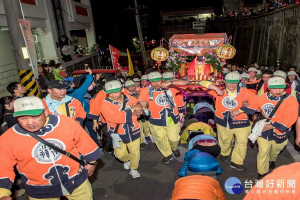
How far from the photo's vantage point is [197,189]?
2336 mm

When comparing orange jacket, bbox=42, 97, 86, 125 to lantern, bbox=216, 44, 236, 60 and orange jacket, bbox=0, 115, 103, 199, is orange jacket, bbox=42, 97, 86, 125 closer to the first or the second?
orange jacket, bbox=0, 115, 103, 199

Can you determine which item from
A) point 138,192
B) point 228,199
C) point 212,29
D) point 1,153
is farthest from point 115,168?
point 212,29

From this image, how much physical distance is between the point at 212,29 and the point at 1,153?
3372 centimetres

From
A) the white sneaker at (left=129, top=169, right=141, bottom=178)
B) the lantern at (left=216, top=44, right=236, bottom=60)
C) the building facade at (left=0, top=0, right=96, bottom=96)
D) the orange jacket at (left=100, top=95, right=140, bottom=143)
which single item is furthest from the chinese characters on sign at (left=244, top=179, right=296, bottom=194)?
the building facade at (left=0, top=0, right=96, bottom=96)

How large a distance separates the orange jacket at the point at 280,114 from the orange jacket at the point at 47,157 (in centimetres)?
327

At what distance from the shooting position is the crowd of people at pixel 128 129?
258cm

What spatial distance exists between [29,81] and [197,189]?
6.76 meters

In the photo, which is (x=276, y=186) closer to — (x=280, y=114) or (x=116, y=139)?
(x=280, y=114)

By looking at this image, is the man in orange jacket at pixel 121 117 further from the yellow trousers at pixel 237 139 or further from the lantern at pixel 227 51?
the lantern at pixel 227 51

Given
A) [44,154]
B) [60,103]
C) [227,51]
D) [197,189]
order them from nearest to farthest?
[197,189], [44,154], [60,103], [227,51]

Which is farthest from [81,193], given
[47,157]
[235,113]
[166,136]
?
[235,113]

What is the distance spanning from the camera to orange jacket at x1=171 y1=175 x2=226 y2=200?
2.29 m

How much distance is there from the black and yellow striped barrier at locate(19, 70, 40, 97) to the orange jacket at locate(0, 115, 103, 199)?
4973 millimetres

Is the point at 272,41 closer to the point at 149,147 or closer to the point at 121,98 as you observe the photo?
the point at 149,147
